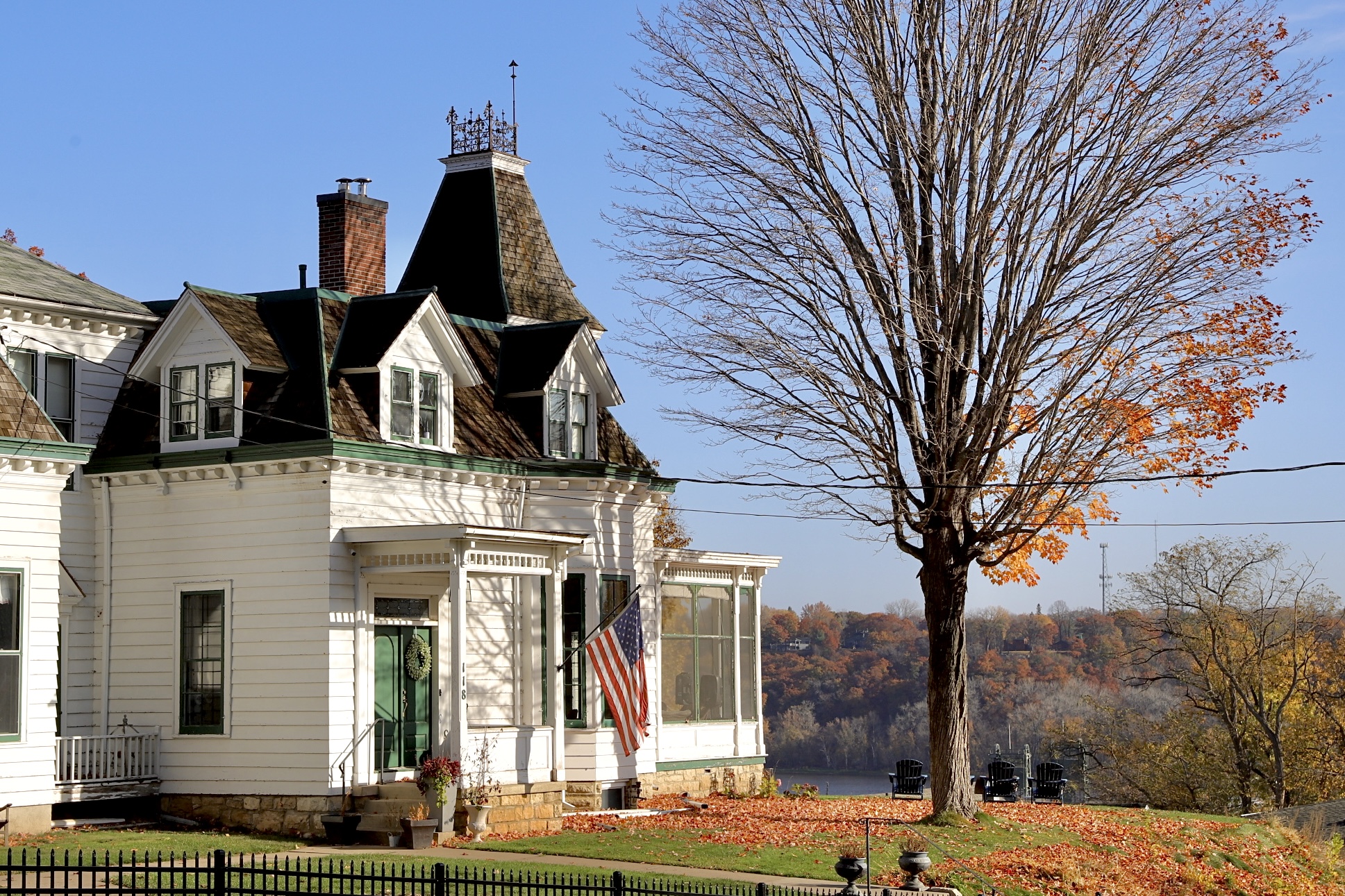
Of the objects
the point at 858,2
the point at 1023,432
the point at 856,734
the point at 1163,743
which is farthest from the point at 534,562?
the point at 856,734

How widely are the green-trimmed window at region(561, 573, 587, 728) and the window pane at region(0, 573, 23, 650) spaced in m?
8.87

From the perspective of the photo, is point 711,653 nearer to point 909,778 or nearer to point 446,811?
point 909,778

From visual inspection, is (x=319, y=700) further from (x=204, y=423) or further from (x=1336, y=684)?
(x=1336, y=684)

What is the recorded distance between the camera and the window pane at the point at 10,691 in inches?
824

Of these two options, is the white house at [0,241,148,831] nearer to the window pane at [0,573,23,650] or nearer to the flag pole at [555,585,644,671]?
the window pane at [0,573,23,650]

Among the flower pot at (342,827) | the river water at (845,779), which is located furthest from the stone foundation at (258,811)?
the river water at (845,779)

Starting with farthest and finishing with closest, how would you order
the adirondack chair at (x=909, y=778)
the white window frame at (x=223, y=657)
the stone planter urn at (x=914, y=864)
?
the adirondack chair at (x=909, y=778) < the white window frame at (x=223, y=657) < the stone planter urn at (x=914, y=864)

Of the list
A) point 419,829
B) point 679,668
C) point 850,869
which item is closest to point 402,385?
point 419,829

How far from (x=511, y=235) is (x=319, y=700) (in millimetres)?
12054

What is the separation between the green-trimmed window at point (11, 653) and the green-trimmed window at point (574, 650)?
8.85 metres

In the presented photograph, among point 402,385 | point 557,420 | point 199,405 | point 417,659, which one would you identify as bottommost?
point 417,659

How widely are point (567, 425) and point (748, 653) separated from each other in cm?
725

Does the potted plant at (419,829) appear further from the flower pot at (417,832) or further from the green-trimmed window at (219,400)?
the green-trimmed window at (219,400)

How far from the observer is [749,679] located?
32188 mm
